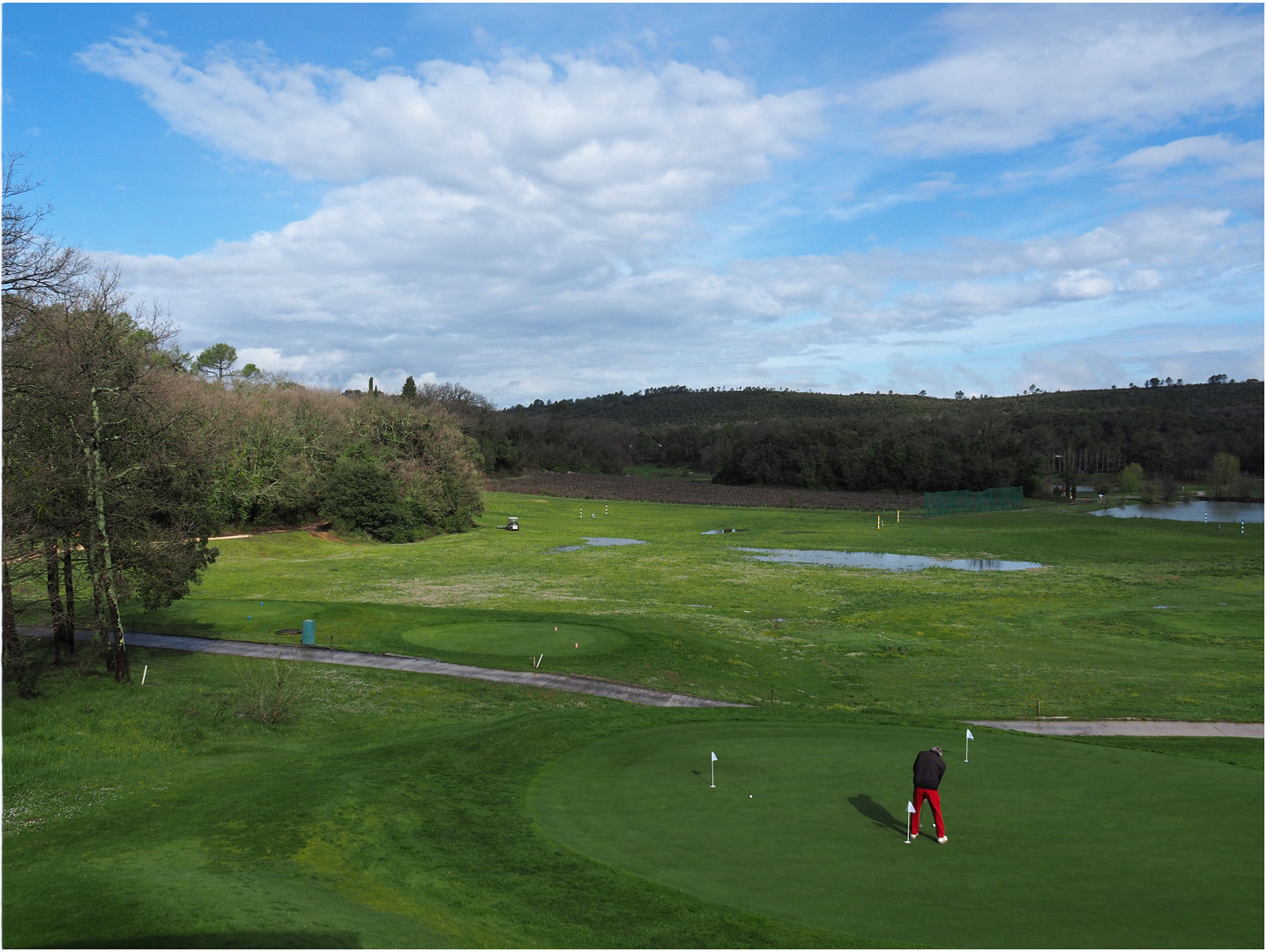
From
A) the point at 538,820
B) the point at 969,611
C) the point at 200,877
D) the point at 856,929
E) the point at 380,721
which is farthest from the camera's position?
the point at 969,611

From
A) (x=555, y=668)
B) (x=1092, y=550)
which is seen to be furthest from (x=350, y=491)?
(x=1092, y=550)

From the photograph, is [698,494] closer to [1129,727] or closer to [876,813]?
[1129,727]

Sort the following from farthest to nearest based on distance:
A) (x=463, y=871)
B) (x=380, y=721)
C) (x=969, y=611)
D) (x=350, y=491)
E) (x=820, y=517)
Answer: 1. (x=820, y=517)
2. (x=350, y=491)
3. (x=969, y=611)
4. (x=380, y=721)
5. (x=463, y=871)

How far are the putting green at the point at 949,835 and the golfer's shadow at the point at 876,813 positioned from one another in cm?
4

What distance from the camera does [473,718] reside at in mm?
19484

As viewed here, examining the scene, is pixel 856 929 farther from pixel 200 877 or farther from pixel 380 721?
pixel 380 721

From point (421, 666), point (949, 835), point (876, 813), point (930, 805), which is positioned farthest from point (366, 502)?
point (949, 835)

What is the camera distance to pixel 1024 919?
862 cm

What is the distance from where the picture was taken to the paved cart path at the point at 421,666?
21.7 metres

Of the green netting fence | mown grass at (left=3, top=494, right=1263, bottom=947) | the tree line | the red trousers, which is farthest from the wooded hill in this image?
the red trousers

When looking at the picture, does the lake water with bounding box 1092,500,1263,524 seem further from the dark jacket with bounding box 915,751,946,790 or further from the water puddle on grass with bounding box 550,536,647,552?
the dark jacket with bounding box 915,751,946,790

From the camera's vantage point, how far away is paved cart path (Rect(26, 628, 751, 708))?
2167 cm

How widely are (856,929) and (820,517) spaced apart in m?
85.2

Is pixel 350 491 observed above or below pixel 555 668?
above
